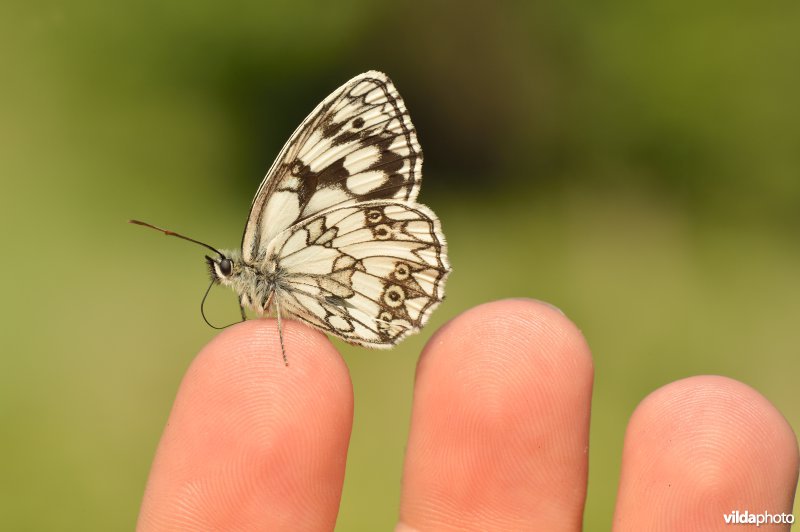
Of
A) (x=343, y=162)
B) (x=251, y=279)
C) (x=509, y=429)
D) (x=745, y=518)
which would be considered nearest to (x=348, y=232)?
(x=343, y=162)

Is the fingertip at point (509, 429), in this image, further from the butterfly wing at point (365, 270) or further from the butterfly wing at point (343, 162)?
the butterfly wing at point (343, 162)

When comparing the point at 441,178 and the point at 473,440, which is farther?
the point at 441,178

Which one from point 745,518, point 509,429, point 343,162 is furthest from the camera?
point 343,162

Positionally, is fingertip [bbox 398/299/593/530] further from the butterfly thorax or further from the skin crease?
the butterfly thorax

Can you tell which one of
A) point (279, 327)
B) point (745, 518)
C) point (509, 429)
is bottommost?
point (745, 518)

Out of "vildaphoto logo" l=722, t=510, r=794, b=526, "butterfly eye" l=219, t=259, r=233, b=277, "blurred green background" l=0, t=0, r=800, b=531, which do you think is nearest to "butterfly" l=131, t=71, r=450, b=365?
"butterfly eye" l=219, t=259, r=233, b=277

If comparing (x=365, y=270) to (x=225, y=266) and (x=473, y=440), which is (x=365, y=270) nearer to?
(x=225, y=266)

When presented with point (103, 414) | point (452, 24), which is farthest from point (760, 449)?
point (452, 24)

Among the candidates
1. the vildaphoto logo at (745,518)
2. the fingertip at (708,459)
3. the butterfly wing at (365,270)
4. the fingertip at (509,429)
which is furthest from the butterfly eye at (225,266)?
the vildaphoto logo at (745,518)
